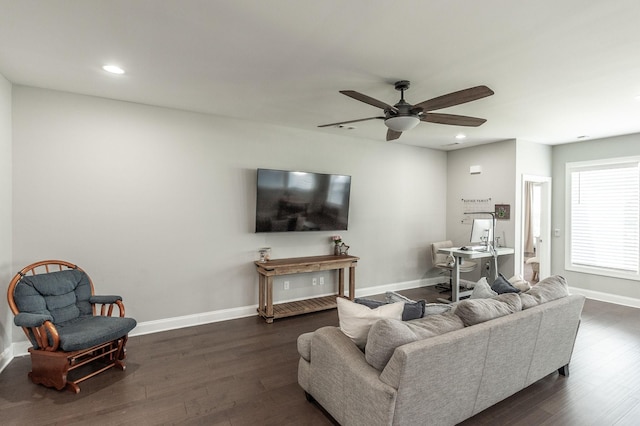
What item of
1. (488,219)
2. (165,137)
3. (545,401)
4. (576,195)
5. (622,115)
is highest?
(622,115)

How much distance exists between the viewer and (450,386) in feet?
6.51

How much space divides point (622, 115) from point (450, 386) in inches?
174

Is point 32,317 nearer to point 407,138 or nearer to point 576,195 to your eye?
point 407,138

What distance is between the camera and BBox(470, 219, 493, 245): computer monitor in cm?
527

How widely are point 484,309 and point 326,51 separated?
2.27 metres

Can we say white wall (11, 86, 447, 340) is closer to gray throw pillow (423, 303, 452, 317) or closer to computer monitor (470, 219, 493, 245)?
computer monitor (470, 219, 493, 245)

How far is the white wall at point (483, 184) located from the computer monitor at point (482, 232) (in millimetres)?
511

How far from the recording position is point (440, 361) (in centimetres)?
188

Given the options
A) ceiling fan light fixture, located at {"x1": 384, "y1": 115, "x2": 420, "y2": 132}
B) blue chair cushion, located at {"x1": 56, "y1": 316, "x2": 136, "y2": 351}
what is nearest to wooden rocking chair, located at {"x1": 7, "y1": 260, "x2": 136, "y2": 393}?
blue chair cushion, located at {"x1": 56, "y1": 316, "x2": 136, "y2": 351}

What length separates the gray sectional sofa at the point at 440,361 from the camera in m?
1.80

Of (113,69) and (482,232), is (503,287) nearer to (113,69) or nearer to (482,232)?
(482,232)

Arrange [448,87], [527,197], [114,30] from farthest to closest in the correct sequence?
[527,197]
[448,87]
[114,30]

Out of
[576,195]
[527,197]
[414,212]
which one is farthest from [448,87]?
[527,197]

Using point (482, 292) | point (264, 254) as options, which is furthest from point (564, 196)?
point (264, 254)
